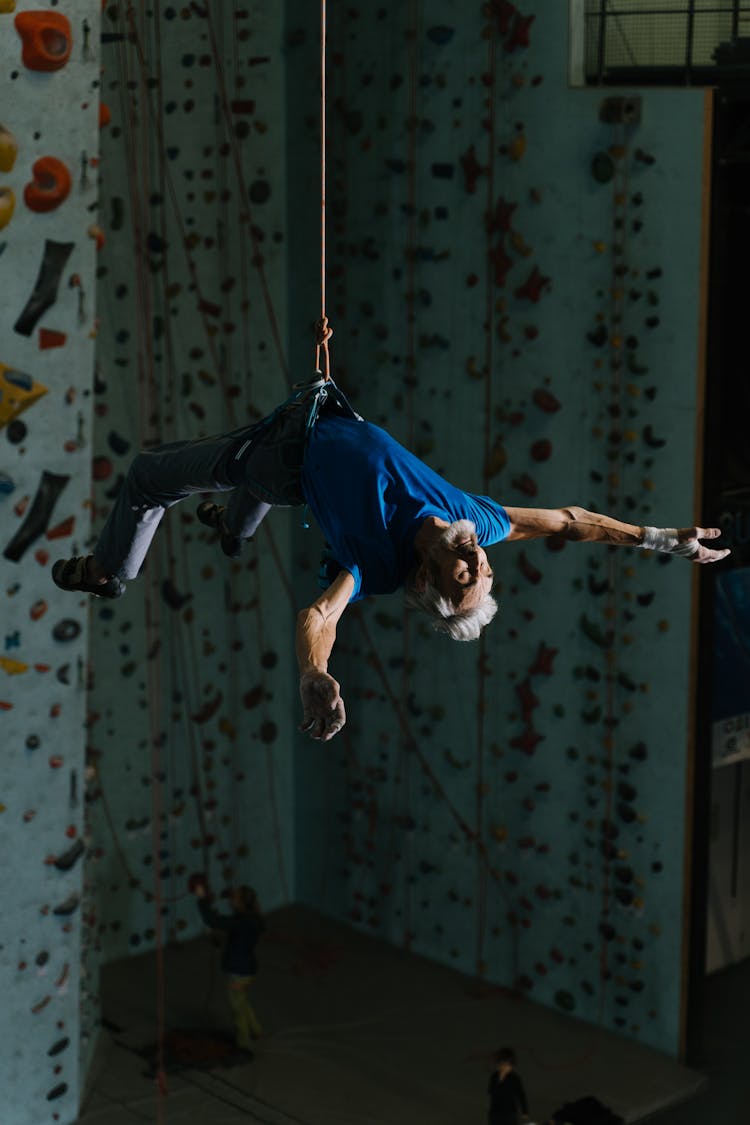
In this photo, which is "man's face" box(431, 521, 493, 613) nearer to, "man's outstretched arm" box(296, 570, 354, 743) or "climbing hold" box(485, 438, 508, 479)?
"man's outstretched arm" box(296, 570, 354, 743)

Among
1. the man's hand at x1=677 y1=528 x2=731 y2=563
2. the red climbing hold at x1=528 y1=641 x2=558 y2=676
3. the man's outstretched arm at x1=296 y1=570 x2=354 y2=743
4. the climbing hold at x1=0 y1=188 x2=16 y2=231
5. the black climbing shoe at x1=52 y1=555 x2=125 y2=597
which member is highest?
the climbing hold at x1=0 y1=188 x2=16 y2=231

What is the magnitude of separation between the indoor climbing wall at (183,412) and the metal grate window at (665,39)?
216 cm

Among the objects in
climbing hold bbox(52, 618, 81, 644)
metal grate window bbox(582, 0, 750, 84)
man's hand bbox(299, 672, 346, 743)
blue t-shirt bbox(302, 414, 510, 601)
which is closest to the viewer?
man's hand bbox(299, 672, 346, 743)

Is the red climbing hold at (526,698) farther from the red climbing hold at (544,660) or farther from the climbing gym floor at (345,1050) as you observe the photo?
the climbing gym floor at (345,1050)

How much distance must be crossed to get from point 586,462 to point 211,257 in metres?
2.46

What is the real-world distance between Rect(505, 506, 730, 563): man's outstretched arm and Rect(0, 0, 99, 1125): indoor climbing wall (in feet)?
9.18

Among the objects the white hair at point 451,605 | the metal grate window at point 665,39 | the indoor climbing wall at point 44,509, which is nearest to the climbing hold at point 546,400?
the metal grate window at point 665,39

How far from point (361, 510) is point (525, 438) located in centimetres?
442

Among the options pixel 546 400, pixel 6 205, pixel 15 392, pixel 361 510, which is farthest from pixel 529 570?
pixel 361 510

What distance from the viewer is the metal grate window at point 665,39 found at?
7598mm

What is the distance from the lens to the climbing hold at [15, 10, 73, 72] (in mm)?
6438

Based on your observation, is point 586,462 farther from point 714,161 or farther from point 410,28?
point 410,28

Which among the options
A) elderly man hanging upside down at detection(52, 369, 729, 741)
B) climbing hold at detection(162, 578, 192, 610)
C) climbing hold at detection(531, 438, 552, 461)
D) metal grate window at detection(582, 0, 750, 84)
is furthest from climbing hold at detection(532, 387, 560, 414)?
elderly man hanging upside down at detection(52, 369, 729, 741)

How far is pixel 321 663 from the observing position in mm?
3773
